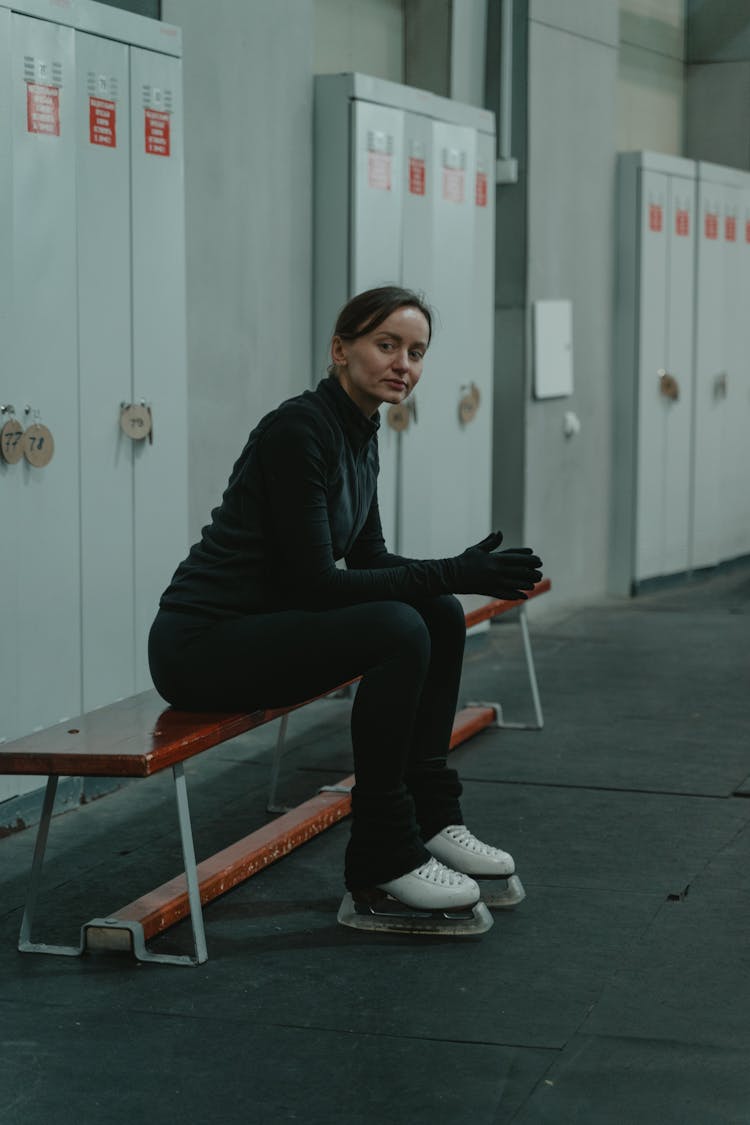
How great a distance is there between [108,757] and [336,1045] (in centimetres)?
62

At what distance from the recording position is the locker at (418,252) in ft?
18.9

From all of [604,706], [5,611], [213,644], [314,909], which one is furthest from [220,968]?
[604,706]

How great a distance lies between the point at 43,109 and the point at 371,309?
3.87 feet

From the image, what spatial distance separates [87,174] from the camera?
4227mm

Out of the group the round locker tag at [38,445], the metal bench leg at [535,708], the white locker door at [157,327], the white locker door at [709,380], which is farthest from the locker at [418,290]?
the white locker door at [709,380]

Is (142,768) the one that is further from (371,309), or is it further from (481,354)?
(481,354)

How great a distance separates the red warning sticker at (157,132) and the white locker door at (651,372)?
13.5 ft

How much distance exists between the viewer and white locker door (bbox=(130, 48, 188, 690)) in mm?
4422

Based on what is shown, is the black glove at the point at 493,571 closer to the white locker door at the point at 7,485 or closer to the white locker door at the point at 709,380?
the white locker door at the point at 7,485

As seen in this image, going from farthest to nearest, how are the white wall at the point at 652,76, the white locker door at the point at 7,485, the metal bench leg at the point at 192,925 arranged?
the white wall at the point at 652,76
the white locker door at the point at 7,485
the metal bench leg at the point at 192,925

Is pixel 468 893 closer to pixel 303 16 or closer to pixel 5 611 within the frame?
pixel 5 611

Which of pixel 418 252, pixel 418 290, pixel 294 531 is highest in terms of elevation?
pixel 418 252

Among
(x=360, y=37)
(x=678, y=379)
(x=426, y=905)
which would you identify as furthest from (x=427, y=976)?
(x=678, y=379)

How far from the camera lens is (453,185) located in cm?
636
